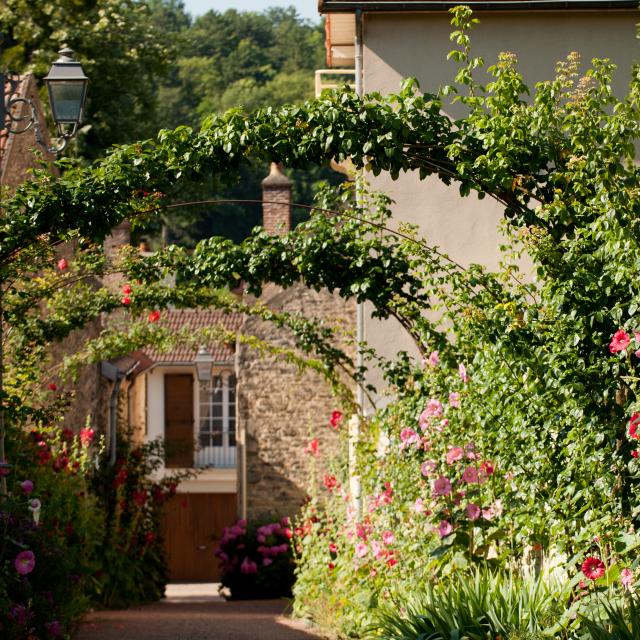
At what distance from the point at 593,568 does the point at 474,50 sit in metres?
7.09

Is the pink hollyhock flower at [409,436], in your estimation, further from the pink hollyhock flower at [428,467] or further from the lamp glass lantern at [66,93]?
the lamp glass lantern at [66,93]

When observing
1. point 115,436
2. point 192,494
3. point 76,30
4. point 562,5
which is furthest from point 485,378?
point 192,494

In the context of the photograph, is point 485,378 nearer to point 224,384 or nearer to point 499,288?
point 499,288

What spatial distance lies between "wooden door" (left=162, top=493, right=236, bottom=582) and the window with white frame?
1881 millimetres

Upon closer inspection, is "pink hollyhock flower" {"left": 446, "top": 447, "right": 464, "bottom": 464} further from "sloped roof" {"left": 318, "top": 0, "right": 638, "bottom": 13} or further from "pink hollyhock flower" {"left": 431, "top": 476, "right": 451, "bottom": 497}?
"sloped roof" {"left": 318, "top": 0, "right": 638, "bottom": 13}

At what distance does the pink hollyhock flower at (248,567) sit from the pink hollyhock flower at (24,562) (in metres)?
9.15

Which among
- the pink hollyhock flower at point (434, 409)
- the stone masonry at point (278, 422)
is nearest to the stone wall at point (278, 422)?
the stone masonry at point (278, 422)

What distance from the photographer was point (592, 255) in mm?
6363

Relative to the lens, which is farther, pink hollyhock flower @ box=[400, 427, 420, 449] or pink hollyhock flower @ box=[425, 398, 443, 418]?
pink hollyhock flower @ box=[400, 427, 420, 449]

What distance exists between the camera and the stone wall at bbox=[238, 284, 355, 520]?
58.3 feet

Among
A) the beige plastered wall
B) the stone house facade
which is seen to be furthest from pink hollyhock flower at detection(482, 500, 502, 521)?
the stone house facade

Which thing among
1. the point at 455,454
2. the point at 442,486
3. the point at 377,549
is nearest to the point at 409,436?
the point at 442,486

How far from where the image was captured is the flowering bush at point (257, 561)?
1656 cm

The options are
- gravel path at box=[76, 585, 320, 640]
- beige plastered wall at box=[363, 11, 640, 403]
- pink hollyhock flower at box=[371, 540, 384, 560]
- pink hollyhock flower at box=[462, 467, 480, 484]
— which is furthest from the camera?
beige plastered wall at box=[363, 11, 640, 403]
